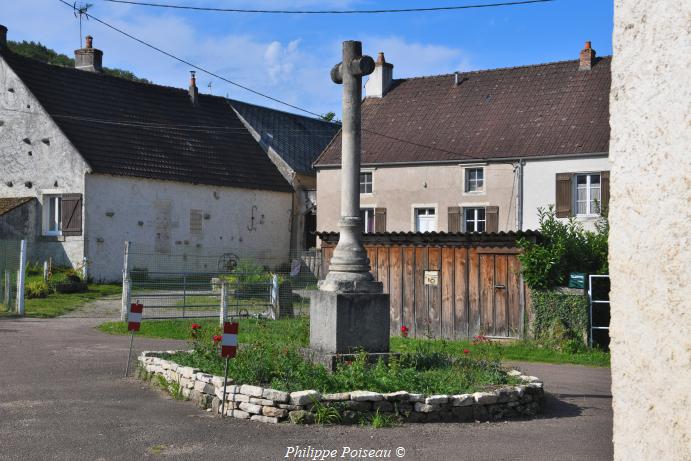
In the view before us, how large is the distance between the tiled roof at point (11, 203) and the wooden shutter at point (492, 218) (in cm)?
1693

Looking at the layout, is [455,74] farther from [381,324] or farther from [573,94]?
[381,324]

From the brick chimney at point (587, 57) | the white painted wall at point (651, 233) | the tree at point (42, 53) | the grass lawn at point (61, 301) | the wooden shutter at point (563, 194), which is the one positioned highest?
the tree at point (42, 53)

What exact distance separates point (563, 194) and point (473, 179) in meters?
3.74

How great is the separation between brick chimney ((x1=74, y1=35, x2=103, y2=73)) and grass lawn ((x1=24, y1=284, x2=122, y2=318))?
12770mm

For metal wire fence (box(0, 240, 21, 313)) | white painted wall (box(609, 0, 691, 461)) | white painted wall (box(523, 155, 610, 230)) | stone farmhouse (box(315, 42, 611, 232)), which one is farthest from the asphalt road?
stone farmhouse (box(315, 42, 611, 232))

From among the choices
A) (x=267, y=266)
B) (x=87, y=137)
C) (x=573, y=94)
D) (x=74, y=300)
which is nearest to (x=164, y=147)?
(x=87, y=137)

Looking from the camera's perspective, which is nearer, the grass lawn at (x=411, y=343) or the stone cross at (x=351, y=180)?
the stone cross at (x=351, y=180)

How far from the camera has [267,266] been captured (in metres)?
37.8

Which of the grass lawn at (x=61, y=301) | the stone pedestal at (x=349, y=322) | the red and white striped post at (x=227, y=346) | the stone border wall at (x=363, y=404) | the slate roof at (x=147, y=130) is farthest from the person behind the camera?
the slate roof at (x=147, y=130)

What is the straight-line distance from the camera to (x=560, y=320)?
17.8 m

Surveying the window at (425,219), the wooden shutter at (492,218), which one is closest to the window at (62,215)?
the window at (425,219)

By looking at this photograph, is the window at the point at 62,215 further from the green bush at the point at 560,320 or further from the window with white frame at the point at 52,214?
the green bush at the point at 560,320

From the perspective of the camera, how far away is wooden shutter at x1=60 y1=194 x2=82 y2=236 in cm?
3066

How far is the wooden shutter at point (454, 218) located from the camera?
107ft
